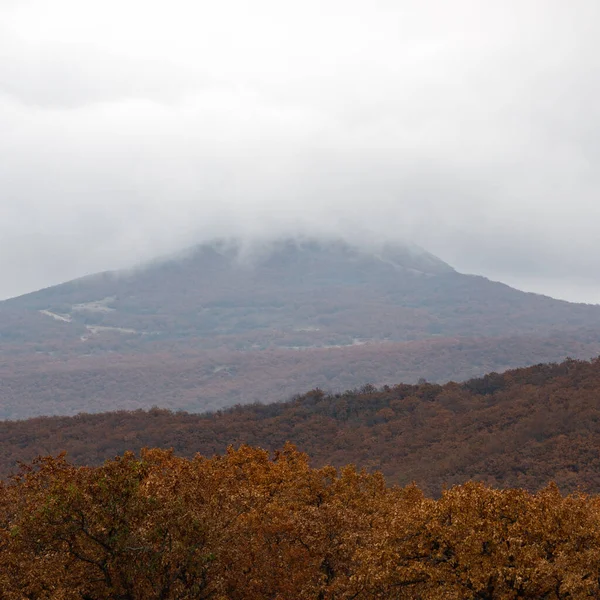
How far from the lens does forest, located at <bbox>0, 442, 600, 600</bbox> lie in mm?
21297

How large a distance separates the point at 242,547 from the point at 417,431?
74.5 m

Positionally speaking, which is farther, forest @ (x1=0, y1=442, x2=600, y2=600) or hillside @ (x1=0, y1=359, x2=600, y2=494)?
hillside @ (x1=0, y1=359, x2=600, y2=494)

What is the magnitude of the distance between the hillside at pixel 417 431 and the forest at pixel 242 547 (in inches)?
1629

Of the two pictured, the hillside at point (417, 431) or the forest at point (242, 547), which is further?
the hillside at point (417, 431)

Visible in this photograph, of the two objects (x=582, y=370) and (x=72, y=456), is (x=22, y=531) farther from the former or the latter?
(x=582, y=370)

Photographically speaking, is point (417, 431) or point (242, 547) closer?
point (242, 547)

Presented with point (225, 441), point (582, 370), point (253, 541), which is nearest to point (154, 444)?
point (225, 441)

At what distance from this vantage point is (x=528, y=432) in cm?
8094

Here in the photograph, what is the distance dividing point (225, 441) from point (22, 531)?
79.9m

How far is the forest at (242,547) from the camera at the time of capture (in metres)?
21.3

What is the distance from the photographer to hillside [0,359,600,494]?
73.4 metres

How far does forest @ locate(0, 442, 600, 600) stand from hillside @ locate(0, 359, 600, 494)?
136 feet

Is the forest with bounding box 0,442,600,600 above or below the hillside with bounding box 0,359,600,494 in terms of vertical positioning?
above

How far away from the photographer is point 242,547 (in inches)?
972
